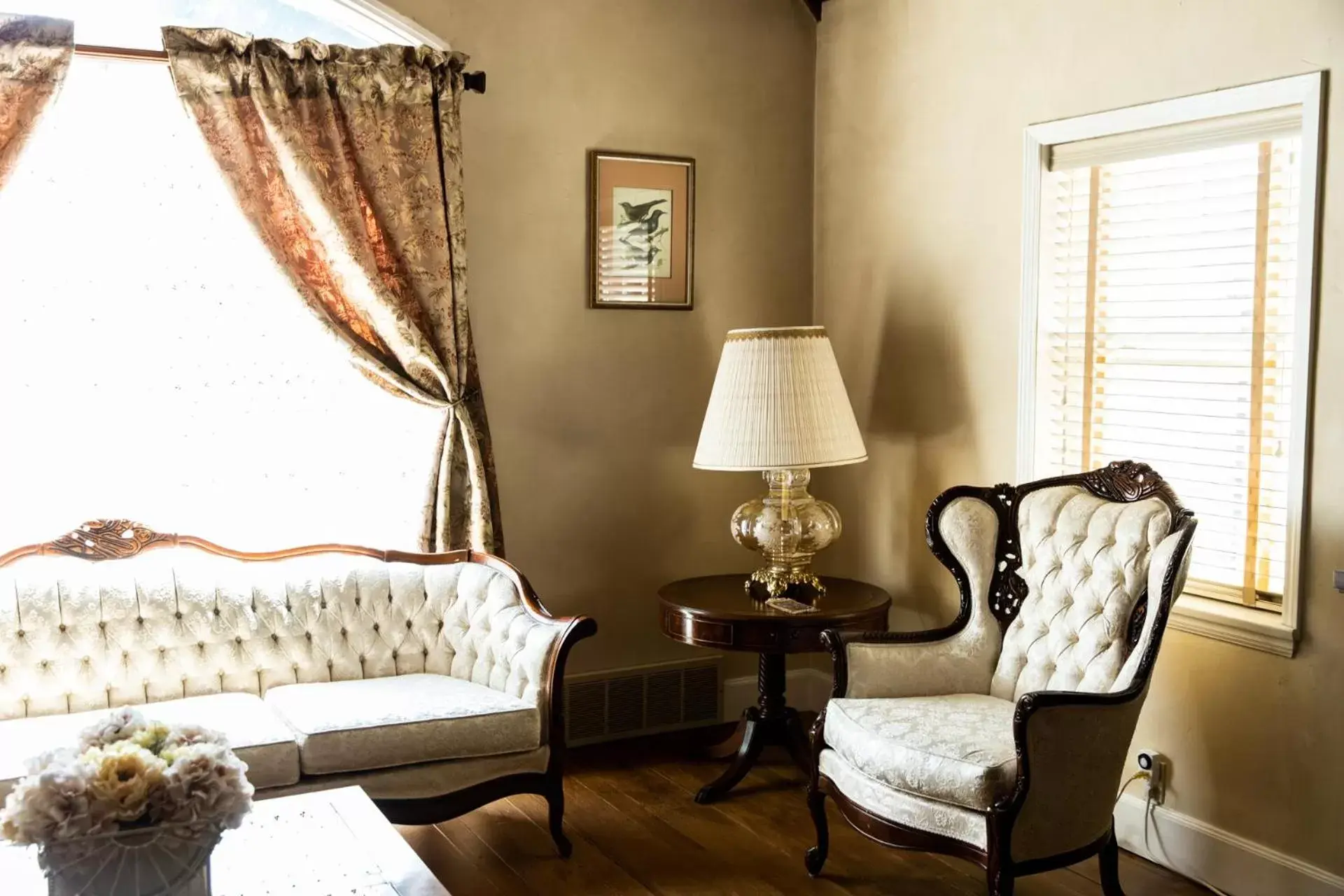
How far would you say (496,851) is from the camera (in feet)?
11.1

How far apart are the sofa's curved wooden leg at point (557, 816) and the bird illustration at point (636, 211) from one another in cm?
198

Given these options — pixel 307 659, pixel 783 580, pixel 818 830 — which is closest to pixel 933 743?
pixel 818 830

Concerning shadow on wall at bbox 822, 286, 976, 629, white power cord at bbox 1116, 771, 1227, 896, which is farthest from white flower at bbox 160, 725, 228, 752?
shadow on wall at bbox 822, 286, 976, 629

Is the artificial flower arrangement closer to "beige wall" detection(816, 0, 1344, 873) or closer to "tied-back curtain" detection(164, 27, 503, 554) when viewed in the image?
"tied-back curtain" detection(164, 27, 503, 554)

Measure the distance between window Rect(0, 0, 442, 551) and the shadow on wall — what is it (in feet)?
5.09

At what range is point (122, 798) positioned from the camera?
1924 millimetres

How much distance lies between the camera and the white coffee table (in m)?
2.18

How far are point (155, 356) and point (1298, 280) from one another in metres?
3.14

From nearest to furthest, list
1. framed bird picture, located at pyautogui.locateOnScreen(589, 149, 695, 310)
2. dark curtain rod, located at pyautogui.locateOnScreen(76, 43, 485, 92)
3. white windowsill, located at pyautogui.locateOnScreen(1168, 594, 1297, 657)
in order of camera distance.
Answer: white windowsill, located at pyautogui.locateOnScreen(1168, 594, 1297, 657), dark curtain rod, located at pyautogui.locateOnScreen(76, 43, 485, 92), framed bird picture, located at pyautogui.locateOnScreen(589, 149, 695, 310)

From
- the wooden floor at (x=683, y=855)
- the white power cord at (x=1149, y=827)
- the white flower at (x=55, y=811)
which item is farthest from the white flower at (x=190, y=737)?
the white power cord at (x=1149, y=827)

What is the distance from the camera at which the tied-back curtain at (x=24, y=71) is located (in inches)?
130

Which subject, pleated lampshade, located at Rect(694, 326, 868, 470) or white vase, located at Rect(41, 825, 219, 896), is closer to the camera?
white vase, located at Rect(41, 825, 219, 896)

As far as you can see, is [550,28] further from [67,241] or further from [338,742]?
[338,742]

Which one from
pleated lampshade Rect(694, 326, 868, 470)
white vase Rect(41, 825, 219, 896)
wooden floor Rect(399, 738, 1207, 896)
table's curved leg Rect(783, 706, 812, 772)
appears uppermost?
pleated lampshade Rect(694, 326, 868, 470)
